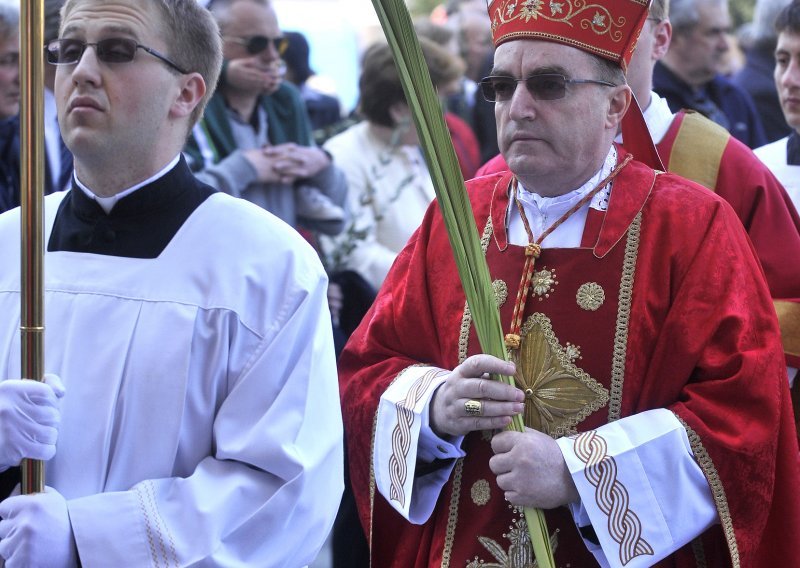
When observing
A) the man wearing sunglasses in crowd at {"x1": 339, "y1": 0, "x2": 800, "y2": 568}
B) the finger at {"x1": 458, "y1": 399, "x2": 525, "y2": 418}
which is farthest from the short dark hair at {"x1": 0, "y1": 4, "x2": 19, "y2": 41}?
the finger at {"x1": 458, "y1": 399, "x2": 525, "y2": 418}

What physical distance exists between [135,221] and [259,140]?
7.53ft

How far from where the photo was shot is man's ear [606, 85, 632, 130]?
133 inches

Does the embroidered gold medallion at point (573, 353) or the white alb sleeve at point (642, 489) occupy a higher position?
the embroidered gold medallion at point (573, 353)

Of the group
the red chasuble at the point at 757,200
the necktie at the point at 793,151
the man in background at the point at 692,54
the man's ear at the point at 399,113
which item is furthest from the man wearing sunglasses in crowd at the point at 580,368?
the man in background at the point at 692,54

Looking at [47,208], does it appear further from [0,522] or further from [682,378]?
[682,378]

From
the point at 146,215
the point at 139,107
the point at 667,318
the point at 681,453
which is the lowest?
the point at 681,453

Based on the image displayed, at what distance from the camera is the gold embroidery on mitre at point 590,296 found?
10.7ft

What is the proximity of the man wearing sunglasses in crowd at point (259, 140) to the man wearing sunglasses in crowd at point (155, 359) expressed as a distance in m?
1.89

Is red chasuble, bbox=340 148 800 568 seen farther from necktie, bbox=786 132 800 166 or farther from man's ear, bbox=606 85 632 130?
necktie, bbox=786 132 800 166

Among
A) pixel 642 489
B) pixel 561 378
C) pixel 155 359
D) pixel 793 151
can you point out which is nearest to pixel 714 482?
pixel 642 489

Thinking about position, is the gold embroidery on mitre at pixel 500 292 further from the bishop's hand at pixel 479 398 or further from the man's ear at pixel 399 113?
the man's ear at pixel 399 113

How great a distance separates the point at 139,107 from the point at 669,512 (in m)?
1.57

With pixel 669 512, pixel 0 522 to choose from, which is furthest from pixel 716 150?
pixel 0 522

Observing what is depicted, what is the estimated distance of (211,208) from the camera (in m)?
3.23
